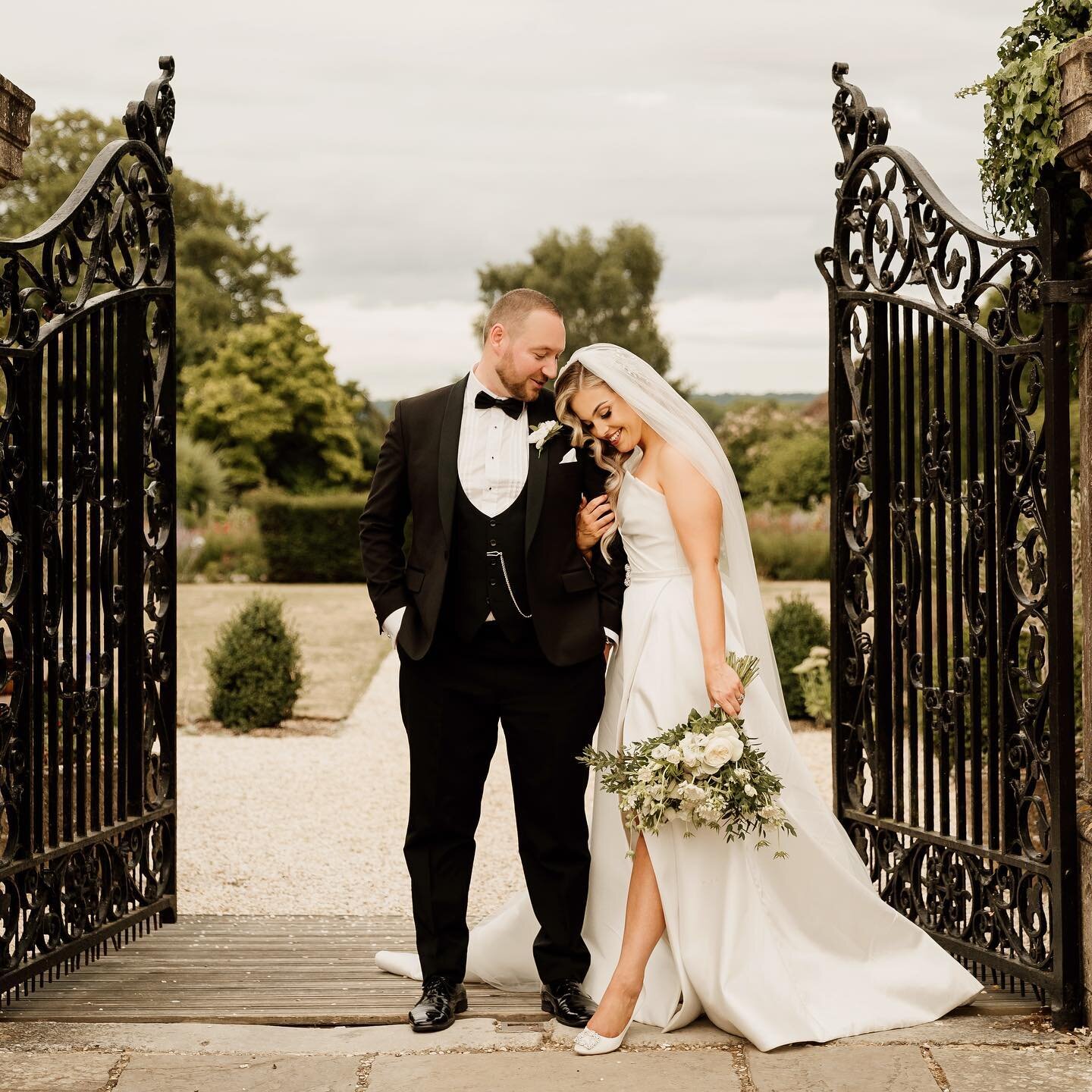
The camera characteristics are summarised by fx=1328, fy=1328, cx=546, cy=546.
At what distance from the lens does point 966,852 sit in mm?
4156

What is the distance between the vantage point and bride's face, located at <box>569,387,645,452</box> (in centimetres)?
400

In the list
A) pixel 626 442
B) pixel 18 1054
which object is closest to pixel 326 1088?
pixel 18 1054

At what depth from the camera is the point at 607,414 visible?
401cm

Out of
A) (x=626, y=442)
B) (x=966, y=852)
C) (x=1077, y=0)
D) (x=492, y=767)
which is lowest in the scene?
(x=492, y=767)

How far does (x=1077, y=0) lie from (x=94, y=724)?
3.98 metres

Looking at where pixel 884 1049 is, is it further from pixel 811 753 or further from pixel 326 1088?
pixel 811 753

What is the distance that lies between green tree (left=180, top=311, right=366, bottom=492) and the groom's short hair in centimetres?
3272

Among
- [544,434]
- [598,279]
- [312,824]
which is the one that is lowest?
[312,824]

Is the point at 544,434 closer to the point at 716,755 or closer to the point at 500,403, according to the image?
the point at 500,403

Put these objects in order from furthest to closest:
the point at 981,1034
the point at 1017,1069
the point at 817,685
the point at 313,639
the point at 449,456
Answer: the point at 313,639 < the point at 817,685 < the point at 449,456 < the point at 981,1034 < the point at 1017,1069

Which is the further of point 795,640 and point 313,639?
point 313,639

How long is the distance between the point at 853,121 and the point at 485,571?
87.8 inches

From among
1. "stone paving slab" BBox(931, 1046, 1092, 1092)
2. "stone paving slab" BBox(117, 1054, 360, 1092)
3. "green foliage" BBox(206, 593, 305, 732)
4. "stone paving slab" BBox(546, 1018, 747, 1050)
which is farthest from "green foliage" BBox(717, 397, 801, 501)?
"stone paving slab" BBox(117, 1054, 360, 1092)

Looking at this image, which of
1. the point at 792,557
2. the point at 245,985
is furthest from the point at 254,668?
the point at 792,557
